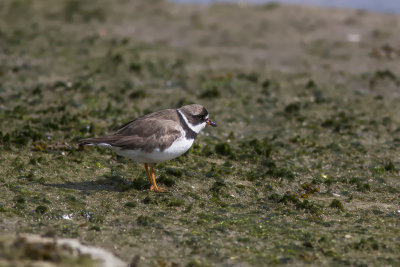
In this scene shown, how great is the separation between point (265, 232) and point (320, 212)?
117 cm

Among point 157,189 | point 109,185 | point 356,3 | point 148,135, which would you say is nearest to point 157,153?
point 148,135

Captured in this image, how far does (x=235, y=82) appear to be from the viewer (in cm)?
1409

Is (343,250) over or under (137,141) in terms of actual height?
under

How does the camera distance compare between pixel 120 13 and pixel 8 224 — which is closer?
pixel 8 224

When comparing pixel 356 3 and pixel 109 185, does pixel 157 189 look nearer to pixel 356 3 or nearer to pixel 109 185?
pixel 109 185

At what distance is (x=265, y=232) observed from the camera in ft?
23.9

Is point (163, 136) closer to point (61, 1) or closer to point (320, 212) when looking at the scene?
point (320, 212)

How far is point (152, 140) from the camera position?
8.30 m

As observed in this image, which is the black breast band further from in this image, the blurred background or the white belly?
the blurred background

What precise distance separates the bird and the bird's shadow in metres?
0.18

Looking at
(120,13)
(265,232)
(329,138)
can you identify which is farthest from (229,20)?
(265,232)

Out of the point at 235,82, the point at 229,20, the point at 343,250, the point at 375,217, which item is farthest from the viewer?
the point at 229,20

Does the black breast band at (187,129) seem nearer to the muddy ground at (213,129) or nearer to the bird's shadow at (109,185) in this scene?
the muddy ground at (213,129)

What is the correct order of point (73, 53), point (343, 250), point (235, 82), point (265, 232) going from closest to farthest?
1. point (343, 250)
2. point (265, 232)
3. point (235, 82)
4. point (73, 53)
